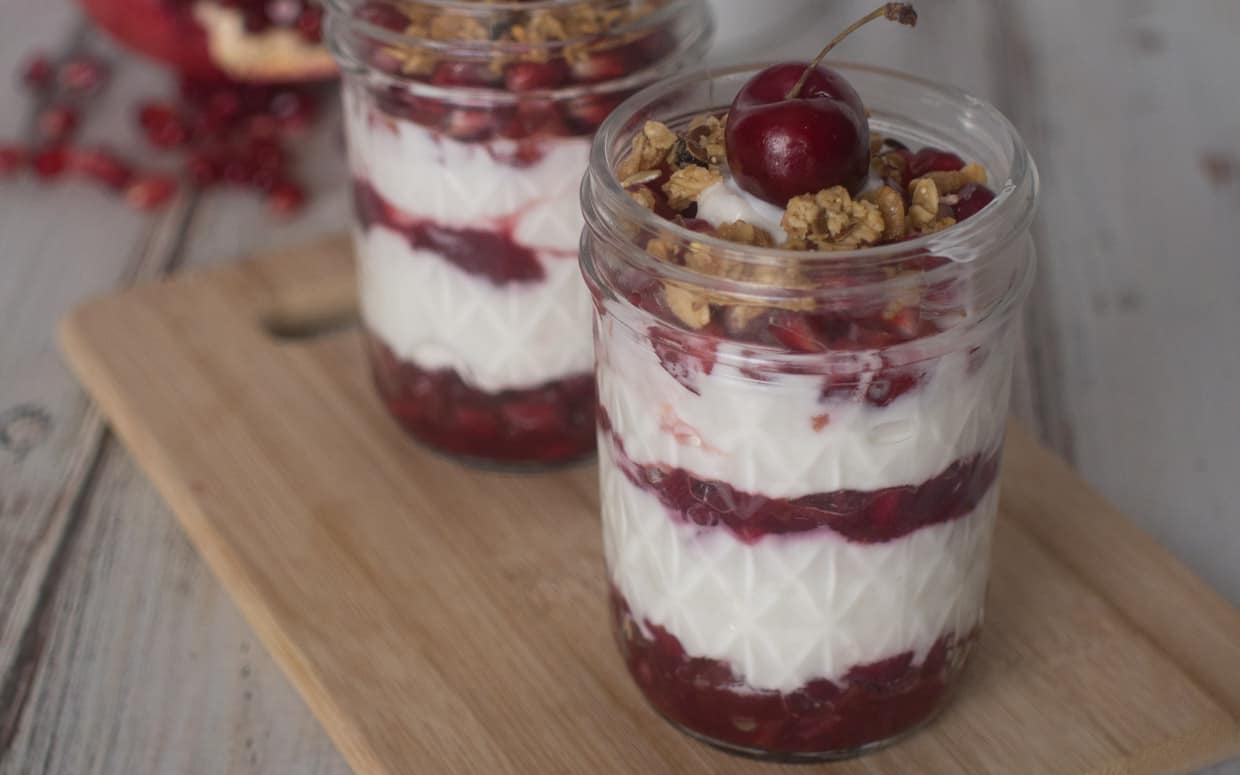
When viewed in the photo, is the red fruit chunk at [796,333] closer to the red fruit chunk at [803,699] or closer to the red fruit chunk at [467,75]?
the red fruit chunk at [803,699]

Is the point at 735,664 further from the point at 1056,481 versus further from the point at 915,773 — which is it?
the point at 1056,481

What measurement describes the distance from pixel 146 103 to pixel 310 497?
973mm

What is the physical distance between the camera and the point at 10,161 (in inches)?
77.7

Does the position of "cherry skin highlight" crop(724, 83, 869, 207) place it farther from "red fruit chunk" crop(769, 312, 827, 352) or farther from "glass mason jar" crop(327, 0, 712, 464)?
"glass mason jar" crop(327, 0, 712, 464)

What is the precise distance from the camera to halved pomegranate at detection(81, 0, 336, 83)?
6.60 ft

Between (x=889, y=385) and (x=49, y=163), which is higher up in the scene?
(x=889, y=385)

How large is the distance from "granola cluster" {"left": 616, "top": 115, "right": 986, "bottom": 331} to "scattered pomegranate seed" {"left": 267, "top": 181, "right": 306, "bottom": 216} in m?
0.94

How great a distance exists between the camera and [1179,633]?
4.00ft

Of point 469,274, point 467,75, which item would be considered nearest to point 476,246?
point 469,274

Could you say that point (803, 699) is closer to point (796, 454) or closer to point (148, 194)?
point (796, 454)

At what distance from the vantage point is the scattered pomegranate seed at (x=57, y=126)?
2035 mm

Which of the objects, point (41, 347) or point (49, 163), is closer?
point (41, 347)

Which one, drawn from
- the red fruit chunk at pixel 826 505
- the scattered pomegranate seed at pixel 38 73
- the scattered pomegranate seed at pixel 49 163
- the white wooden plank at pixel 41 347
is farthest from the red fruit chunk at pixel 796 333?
the scattered pomegranate seed at pixel 38 73

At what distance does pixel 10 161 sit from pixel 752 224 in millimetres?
1338
